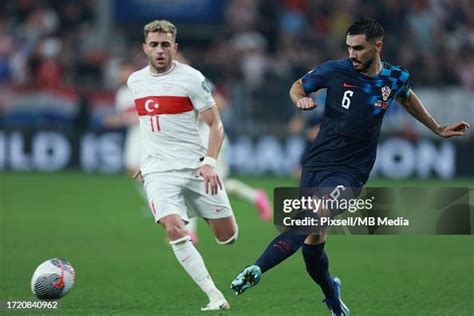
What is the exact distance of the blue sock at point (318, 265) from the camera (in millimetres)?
7957

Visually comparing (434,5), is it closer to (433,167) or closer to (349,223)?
(433,167)

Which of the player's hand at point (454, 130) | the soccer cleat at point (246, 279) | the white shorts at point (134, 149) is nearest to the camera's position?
the soccer cleat at point (246, 279)

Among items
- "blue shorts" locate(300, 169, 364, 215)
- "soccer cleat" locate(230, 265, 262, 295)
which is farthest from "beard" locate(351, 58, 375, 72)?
"soccer cleat" locate(230, 265, 262, 295)

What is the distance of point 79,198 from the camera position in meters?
18.1

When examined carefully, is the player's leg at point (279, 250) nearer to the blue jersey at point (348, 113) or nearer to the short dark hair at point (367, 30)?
the blue jersey at point (348, 113)

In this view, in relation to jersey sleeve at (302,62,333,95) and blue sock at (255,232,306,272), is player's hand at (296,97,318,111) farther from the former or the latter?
blue sock at (255,232,306,272)

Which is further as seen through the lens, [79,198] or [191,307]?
[79,198]

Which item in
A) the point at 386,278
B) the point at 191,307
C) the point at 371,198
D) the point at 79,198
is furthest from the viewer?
the point at 79,198

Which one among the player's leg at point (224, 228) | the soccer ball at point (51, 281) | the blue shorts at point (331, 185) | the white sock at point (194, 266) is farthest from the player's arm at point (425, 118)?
the soccer ball at point (51, 281)

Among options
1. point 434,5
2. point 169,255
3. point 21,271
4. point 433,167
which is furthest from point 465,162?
point 21,271

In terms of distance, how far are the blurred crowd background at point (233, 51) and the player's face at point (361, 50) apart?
40.7 ft

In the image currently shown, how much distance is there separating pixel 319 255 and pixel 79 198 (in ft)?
34.8

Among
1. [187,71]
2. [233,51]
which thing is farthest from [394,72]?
[233,51]

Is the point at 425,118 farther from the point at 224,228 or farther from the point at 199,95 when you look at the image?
the point at 224,228
